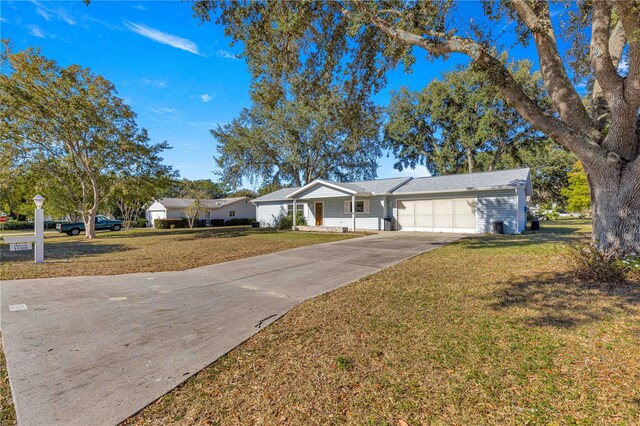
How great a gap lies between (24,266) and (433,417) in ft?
37.3

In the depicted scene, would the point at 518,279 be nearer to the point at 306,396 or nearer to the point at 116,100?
the point at 306,396

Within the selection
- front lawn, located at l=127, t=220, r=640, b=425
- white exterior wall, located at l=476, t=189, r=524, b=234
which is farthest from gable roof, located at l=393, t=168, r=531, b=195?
front lawn, located at l=127, t=220, r=640, b=425

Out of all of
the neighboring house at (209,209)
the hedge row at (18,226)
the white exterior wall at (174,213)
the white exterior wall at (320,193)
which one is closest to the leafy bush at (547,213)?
the white exterior wall at (320,193)

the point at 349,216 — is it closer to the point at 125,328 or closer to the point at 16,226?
the point at 125,328

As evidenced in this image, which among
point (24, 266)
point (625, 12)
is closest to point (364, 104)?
point (625, 12)

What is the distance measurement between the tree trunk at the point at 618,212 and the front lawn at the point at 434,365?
4.90ft

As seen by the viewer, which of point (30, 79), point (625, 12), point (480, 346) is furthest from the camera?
point (30, 79)

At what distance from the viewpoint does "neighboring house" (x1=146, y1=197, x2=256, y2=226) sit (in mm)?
35906

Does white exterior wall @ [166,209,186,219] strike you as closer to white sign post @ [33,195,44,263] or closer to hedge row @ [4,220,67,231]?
hedge row @ [4,220,67,231]

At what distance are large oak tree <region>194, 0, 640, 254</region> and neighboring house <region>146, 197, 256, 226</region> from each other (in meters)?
27.5

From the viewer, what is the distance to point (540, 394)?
2.49 meters

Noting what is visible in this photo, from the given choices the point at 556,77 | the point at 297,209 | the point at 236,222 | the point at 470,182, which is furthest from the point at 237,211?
the point at 556,77

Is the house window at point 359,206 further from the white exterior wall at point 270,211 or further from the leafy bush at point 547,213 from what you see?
the leafy bush at point 547,213

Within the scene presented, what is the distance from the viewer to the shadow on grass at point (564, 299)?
411cm
